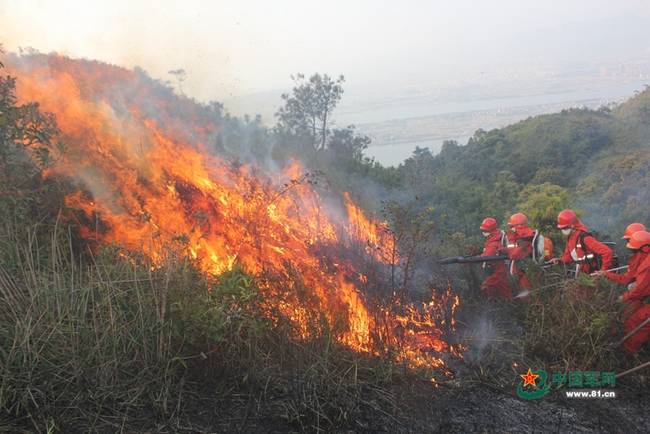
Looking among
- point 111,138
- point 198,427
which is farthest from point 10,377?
point 111,138

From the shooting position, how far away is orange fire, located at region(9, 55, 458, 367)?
5.13m

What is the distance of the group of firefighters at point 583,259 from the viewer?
5438 millimetres

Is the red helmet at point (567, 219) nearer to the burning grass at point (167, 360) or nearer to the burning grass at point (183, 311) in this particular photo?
the burning grass at point (183, 311)

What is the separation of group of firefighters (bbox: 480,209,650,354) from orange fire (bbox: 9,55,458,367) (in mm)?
1616

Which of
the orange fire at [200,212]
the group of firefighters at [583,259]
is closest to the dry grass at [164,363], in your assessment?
the orange fire at [200,212]

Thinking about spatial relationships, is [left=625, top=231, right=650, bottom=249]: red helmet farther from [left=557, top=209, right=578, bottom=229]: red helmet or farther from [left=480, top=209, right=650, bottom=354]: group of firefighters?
[left=557, top=209, right=578, bottom=229]: red helmet

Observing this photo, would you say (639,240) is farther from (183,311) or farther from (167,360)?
(167,360)

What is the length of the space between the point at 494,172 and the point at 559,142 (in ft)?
12.4

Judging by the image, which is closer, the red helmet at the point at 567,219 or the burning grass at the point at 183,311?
the burning grass at the point at 183,311

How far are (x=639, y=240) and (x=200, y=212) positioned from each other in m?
6.16

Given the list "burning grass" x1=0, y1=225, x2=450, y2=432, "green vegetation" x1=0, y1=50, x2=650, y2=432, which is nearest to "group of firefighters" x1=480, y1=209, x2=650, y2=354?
"green vegetation" x1=0, y1=50, x2=650, y2=432

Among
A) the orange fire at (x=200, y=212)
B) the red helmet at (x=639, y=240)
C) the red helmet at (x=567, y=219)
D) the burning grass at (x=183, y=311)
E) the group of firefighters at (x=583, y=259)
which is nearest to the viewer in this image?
the burning grass at (x=183, y=311)

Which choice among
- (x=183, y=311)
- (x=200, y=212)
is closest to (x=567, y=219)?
(x=200, y=212)

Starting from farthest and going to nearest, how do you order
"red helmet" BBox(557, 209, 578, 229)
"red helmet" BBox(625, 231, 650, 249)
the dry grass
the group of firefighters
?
1. "red helmet" BBox(557, 209, 578, 229)
2. "red helmet" BBox(625, 231, 650, 249)
3. the group of firefighters
4. the dry grass
